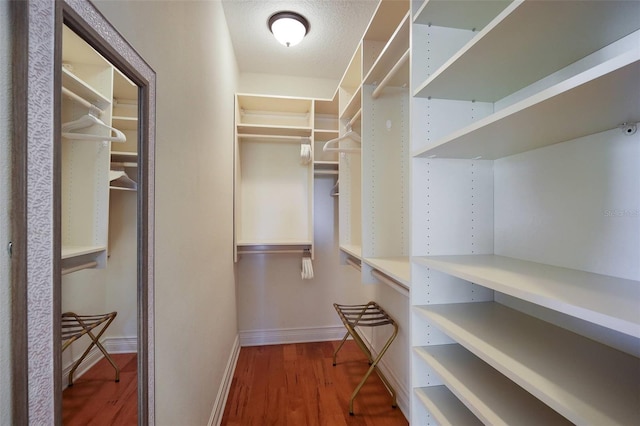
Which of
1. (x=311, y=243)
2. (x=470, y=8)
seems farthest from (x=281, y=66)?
(x=470, y=8)

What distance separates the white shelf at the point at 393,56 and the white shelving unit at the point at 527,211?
0.58 ft

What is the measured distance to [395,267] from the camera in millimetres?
1302

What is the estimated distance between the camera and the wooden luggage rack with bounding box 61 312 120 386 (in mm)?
494

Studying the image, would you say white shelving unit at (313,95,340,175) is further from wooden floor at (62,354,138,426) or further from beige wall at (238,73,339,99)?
wooden floor at (62,354,138,426)

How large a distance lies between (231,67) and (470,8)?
1.86 metres

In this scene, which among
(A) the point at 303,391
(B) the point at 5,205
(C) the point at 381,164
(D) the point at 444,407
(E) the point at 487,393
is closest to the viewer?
(B) the point at 5,205

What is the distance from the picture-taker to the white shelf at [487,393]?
67 cm

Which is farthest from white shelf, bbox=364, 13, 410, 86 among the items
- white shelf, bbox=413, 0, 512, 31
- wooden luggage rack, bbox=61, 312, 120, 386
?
wooden luggage rack, bbox=61, 312, 120, 386

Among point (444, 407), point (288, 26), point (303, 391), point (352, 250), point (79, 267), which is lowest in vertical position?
point (303, 391)

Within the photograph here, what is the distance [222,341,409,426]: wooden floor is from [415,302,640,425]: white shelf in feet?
4.39

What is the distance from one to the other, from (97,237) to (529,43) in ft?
3.88

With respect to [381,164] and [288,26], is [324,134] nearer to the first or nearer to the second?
[288,26]

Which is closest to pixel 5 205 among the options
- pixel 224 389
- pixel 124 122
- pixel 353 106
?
pixel 124 122

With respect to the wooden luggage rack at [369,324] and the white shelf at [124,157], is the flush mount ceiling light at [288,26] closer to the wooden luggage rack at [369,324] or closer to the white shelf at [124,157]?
the white shelf at [124,157]
